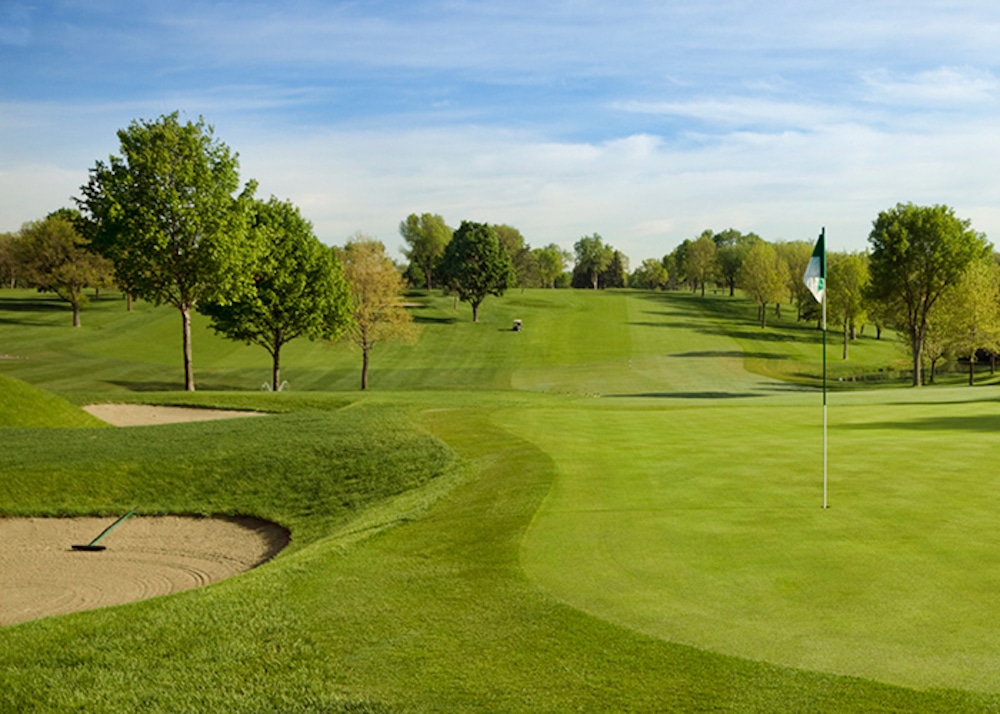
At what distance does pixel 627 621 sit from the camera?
8938mm

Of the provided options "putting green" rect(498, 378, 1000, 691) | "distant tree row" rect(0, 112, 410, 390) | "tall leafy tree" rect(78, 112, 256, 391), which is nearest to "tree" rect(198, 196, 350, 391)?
"distant tree row" rect(0, 112, 410, 390)

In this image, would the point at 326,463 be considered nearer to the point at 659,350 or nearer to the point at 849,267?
the point at 659,350

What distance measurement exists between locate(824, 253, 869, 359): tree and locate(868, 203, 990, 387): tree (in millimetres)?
21771

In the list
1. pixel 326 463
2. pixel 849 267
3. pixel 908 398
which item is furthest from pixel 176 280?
pixel 849 267

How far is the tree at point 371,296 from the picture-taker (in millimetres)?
61719

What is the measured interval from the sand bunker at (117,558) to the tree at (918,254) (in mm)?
60312

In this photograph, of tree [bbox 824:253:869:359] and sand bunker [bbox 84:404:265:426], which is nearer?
sand bunker [bbox 84:404:265:426]

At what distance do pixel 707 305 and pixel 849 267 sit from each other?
44970 mm

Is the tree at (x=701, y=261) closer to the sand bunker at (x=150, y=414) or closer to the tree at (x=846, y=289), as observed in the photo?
the tree at (x=846, y=289)

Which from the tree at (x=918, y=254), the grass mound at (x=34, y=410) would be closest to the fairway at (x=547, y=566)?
the grass mound at (x=34, y=410)

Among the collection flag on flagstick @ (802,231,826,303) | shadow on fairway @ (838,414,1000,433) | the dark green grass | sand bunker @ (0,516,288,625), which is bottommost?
sand bunker @ (0,516,288,625)

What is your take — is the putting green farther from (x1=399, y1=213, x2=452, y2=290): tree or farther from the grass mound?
(x1=399, y1=213, x2=452, y2=290): tree

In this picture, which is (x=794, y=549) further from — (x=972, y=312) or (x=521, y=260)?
(x=521, y=260)

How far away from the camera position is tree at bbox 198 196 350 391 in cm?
5062
